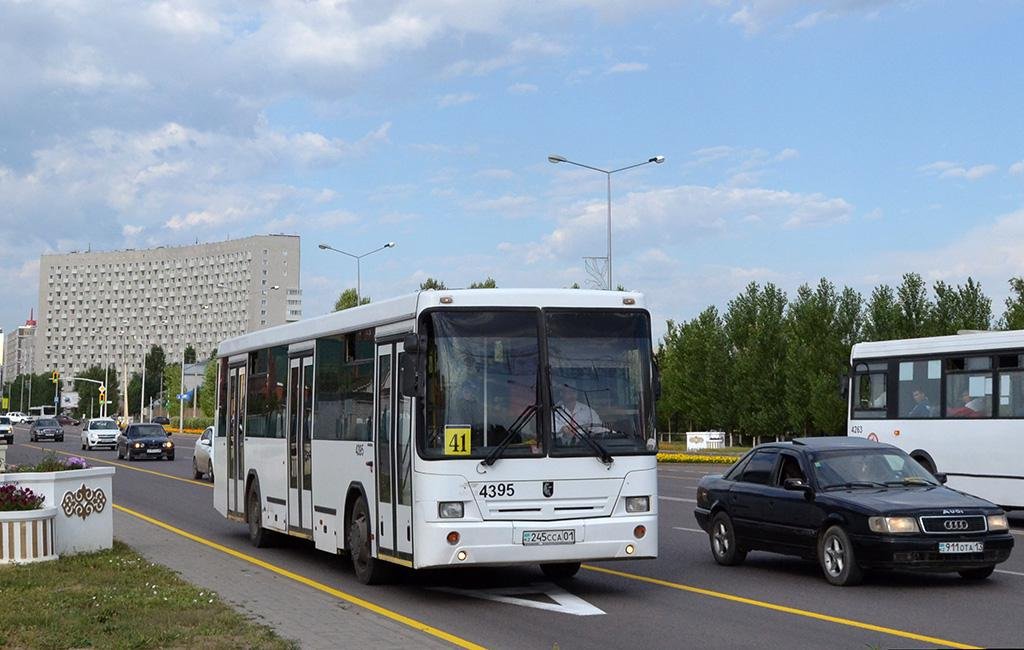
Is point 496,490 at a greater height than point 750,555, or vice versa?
point 496,490

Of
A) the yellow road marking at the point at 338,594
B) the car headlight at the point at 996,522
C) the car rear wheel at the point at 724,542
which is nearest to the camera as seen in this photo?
the yellow road marking at the point at 338,594

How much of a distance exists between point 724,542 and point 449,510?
4.79 metres

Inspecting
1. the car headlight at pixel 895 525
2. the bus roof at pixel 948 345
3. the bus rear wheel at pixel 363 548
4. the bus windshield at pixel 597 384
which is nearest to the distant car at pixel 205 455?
the bus roof at pixel 948 345

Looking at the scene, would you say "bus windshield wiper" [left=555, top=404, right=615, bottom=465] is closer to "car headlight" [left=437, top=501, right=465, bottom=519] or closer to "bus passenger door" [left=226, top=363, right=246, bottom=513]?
"car headlight" [left=437, top=501, right=465, bottom=519]

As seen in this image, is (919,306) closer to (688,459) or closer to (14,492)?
(688,459)

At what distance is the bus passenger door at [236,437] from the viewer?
20609mm

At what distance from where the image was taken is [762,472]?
53.0 ft

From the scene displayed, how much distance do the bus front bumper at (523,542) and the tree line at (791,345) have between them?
41600 mm

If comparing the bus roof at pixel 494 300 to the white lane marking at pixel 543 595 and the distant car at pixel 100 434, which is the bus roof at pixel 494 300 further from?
the distant car at pixel 100 434

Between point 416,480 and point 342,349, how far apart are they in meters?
3.30

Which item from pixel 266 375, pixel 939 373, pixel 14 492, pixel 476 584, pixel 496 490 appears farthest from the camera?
pixel 939 373

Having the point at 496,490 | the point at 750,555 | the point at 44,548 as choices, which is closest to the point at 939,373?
the point at 750,555

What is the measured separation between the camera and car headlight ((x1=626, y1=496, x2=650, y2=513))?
44.6 ft

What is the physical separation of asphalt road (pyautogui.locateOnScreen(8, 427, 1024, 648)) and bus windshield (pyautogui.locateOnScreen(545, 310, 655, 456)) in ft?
5.14
